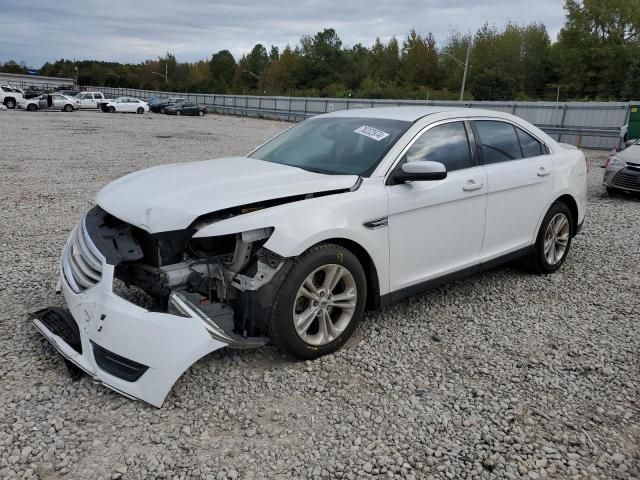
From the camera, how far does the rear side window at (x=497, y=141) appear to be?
4.71 metres

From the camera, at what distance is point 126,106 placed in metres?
41.8

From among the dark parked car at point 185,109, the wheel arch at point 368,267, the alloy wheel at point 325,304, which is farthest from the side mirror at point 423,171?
the dark parked car at point 185,109

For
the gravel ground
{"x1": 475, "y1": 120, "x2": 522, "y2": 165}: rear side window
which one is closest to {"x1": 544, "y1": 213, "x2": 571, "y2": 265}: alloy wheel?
the gravel ground

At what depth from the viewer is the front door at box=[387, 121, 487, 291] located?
155 inches

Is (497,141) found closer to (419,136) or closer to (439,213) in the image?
(419,136)

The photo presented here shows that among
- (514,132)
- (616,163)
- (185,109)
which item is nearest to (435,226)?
(514,132)

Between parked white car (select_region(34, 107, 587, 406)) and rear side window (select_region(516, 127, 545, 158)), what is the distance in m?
0.53

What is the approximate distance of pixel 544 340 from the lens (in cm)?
409

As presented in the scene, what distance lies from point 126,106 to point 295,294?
4243cm

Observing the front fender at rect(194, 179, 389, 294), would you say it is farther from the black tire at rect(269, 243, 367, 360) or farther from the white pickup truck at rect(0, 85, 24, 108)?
the white pickup truck at rect(0, 85, 24, 108)

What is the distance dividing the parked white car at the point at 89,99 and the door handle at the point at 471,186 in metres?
42.9

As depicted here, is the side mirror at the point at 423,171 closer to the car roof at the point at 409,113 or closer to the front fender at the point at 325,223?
the front fender at the point at 325,223

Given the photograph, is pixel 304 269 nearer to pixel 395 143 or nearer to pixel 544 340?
pixel 395 143

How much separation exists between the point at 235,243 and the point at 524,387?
2.05 meters
